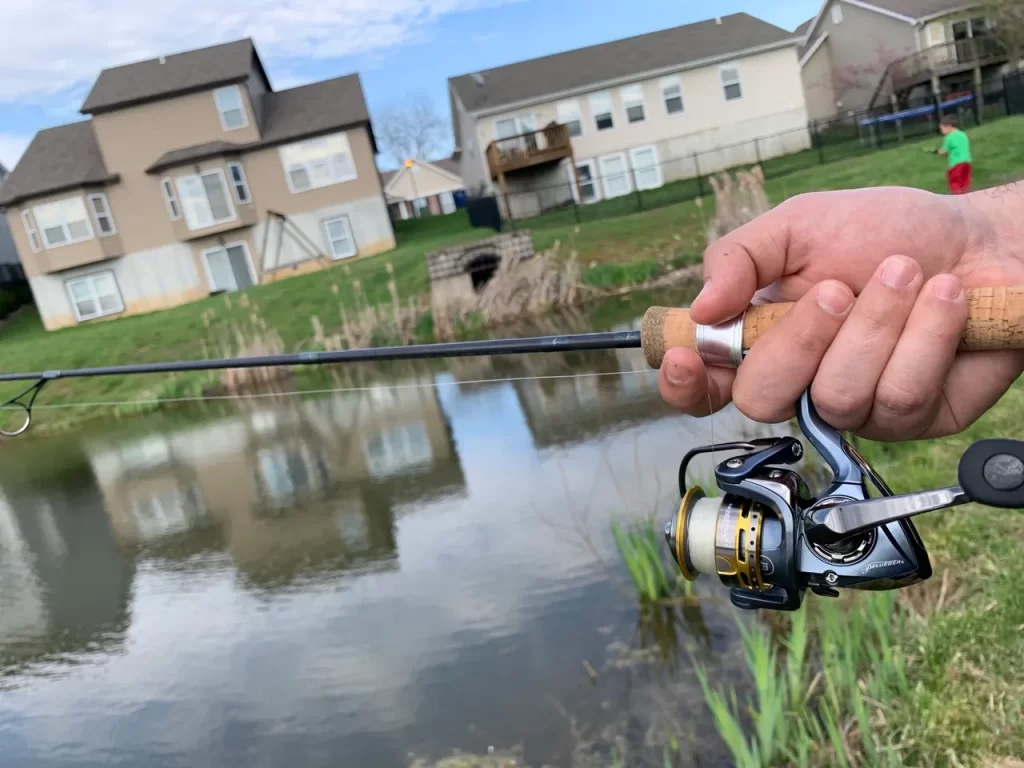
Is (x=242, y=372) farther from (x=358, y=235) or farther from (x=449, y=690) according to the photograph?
(x=358, y=235)

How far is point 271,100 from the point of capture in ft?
90.3

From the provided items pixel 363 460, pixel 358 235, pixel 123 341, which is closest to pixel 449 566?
pixel 363 460

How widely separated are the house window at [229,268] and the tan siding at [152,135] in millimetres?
1374

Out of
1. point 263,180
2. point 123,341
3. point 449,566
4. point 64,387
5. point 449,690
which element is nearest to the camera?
point 449,690

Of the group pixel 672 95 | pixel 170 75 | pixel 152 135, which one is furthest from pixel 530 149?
pixel 152 135

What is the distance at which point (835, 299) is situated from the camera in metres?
1.55

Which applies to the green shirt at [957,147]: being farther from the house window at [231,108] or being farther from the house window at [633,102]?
the house window at [231,108]

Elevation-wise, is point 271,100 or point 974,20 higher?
point 271,100

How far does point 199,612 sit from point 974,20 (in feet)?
109

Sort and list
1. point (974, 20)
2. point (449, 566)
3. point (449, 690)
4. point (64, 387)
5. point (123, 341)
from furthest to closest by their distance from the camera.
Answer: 1. point (974, 20)
2. point (123, 341)
3. point (64, 387)
4. point (449, 566)
5. point (449, 690)

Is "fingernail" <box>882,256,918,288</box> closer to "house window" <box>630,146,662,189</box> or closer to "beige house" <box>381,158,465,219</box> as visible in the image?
"house window" <box>630,146,662,189</box>

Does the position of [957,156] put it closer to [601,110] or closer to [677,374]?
[677,374]

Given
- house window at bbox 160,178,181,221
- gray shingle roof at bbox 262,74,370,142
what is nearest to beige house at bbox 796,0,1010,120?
gray shingle roof at bbox 262,74,370,142

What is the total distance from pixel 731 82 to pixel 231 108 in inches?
637
